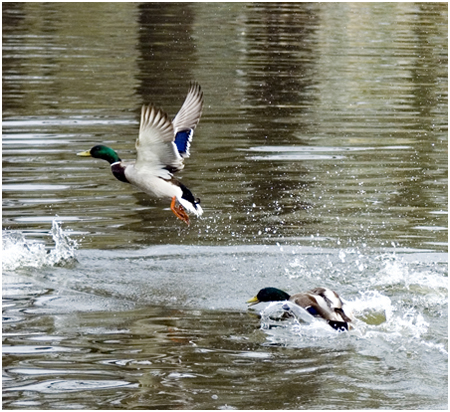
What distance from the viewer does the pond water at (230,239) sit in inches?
268

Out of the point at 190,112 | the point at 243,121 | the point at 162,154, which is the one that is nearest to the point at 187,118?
the point at 190,112

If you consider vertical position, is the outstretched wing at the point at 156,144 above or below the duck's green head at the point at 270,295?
above

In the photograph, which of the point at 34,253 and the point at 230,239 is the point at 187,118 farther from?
the point at 34,253

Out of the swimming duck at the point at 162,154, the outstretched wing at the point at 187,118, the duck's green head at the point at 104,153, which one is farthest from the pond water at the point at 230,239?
the outstretched wing at the point at 187,118

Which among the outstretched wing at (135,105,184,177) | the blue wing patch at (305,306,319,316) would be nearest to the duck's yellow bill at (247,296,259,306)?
the blue wing patch at (305,306,319,316)

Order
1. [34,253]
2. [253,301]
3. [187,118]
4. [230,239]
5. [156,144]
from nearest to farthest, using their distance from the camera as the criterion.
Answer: [156,144]
[253,301]
[187,118]
[34,253]
[230,239]

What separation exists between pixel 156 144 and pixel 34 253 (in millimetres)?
2052

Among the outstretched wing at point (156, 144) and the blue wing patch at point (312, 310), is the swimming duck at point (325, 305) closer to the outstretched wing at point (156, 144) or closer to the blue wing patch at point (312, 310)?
the blue wing patch at point (312, 310)

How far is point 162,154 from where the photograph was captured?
26.5 ft

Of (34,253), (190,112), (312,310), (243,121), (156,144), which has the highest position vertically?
(190,112)

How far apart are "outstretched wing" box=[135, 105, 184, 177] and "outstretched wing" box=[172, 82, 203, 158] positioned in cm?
31

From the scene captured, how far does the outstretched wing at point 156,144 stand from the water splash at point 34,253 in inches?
61.1

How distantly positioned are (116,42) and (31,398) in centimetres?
1830

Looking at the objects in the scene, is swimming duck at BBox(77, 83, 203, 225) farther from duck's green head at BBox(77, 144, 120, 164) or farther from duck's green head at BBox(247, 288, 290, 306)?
duck's green head at BBox(247, 288, 290, 306)
